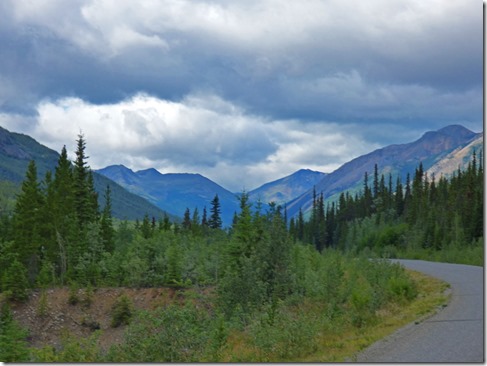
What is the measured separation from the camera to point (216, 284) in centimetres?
3325

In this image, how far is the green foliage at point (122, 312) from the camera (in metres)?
31.5

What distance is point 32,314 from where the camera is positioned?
3234 cm

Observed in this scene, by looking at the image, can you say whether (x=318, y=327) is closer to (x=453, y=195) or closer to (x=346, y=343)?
(x=346, y=343)

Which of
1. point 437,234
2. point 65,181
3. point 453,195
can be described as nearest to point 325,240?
point 453,195

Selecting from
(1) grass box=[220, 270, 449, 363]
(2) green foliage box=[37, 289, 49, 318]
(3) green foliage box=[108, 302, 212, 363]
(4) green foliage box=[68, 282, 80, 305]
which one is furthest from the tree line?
(3) green foliage box=[108, 302, 212, 363]

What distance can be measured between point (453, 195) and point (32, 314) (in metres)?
71.0

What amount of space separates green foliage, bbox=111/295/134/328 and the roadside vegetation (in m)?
0.06

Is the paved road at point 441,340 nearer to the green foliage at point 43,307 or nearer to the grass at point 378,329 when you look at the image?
the grass at point 378,329

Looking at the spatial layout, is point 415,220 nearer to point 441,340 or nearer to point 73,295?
point 73,295

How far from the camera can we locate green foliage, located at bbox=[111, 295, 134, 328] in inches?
1239

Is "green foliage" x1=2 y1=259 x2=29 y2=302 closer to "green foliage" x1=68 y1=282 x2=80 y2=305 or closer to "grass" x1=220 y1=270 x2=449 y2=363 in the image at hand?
"green foliage" x1=68 y1=282 x2=80 y2=305

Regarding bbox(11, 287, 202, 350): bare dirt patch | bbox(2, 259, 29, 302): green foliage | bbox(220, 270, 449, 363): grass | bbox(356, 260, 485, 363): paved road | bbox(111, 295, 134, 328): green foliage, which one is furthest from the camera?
bbox(2, 259, 29, 302): green foliage

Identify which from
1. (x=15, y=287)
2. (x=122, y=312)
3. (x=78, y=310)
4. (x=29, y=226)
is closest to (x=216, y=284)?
(x=122, y=312)

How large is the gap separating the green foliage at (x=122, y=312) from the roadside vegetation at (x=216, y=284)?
0.06m
